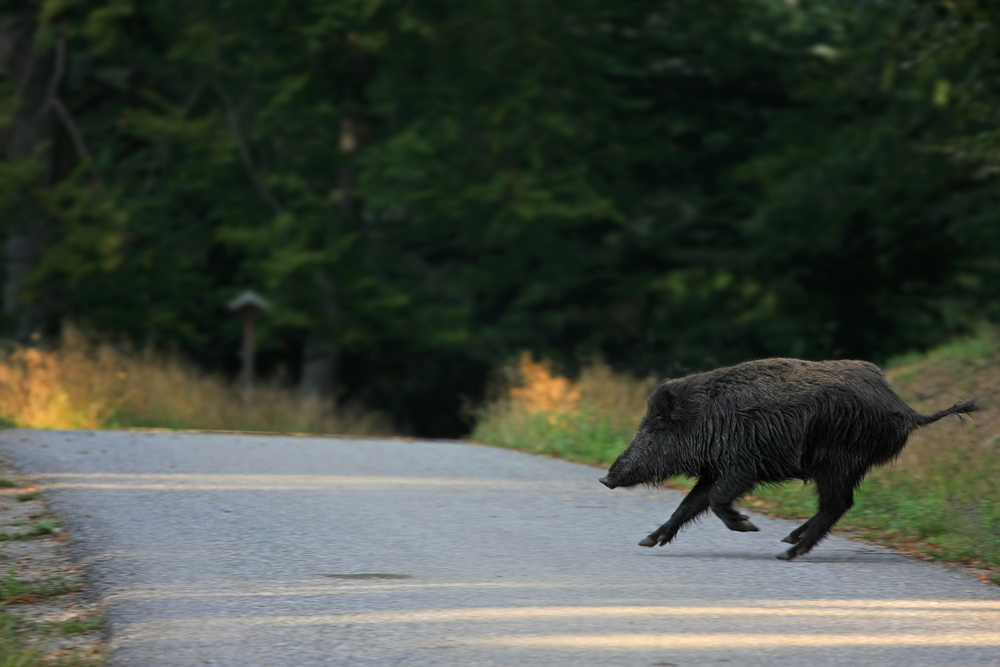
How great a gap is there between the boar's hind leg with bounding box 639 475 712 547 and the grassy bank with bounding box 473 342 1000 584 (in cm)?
101

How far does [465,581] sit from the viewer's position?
6.87m

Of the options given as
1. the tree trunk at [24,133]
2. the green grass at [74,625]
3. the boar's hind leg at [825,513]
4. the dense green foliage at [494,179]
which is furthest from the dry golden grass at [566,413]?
the tree trunk at [24,133]

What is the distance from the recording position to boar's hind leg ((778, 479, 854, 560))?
308 inches

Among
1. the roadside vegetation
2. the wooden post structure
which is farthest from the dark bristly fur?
the wooden post structure

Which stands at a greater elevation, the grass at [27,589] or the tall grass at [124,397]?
the grass at [27,589]

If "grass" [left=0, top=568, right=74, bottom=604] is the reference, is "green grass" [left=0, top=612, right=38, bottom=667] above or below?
above

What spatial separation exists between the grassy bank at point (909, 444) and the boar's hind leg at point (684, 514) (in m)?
1.01

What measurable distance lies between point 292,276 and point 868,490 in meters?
19.7

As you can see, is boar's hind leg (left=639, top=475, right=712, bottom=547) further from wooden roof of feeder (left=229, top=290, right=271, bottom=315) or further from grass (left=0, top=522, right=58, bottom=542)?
wooden roof of feeder (left=229, top=290, right=271, bottom=315)

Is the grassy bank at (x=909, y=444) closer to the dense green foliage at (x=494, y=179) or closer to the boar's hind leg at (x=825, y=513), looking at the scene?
the boar's hind leg at (x=825, y=513)

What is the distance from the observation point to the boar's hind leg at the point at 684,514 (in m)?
7.98

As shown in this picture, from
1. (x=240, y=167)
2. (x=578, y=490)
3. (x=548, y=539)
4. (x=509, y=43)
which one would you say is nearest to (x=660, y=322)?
(x=509, y=43)

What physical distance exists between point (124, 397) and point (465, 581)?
12.2 meters

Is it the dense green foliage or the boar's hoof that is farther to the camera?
the dense green foliage
